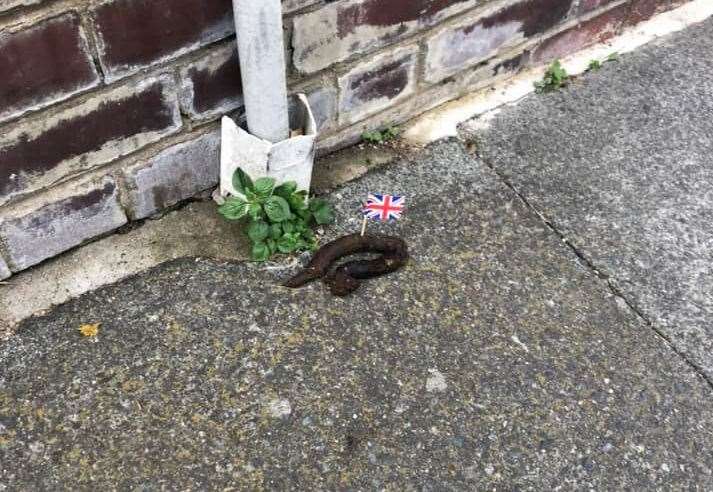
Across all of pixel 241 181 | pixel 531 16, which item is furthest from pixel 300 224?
pixel 531 16

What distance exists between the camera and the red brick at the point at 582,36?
303cm

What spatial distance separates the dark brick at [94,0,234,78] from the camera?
6.12 feet

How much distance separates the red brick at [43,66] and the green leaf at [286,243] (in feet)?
2.43

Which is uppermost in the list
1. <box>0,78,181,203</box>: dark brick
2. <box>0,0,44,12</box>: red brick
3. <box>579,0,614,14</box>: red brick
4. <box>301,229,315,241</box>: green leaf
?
<box>0,0,44,12</box>: red brick

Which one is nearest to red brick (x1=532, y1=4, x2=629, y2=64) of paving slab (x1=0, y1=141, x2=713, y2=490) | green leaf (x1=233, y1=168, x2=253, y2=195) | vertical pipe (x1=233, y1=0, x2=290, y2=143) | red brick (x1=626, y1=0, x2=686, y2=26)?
red brick (x1=626, y1=0, x2=686, y2=26)

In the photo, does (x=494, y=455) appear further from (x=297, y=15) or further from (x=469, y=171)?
(x=297, y=15)

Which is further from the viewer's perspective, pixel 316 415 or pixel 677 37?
pixel 677 37

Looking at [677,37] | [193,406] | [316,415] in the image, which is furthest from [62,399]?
[677,37]

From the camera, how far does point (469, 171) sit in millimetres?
2668

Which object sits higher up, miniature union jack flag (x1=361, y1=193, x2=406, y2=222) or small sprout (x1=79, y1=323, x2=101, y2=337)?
miniature union jack flag (x1=361, y1=193, x2=406, y2=222)

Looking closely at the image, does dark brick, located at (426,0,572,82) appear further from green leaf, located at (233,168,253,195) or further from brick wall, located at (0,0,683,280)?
green leaf, located at (233,168,253,195)

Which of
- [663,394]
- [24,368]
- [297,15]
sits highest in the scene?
[297,15]

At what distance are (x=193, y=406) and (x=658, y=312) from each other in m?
1.46

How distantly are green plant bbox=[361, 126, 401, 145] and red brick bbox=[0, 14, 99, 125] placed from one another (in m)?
1.07
